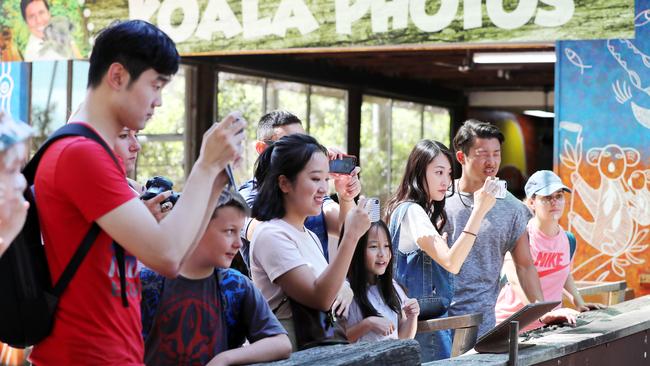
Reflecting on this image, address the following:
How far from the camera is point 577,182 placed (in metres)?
7.71

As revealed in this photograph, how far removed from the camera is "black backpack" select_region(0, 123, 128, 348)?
204 cm

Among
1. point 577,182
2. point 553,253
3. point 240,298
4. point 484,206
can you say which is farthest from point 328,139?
point 240,298

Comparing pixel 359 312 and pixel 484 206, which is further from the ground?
pixel 484 206

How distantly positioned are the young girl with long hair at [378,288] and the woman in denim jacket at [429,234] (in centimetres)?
39

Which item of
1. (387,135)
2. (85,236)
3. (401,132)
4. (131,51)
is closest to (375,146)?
(387,135)

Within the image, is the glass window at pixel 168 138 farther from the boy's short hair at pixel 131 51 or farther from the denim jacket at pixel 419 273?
the boy's short hair at pixel 131 51

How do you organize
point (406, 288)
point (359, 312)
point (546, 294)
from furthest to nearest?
1. point (546, 294)
2. point (406, 288)
3. point (359, 312)

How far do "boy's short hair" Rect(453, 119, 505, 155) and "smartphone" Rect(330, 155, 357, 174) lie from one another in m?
1.33

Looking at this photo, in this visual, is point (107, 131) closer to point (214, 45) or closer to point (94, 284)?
point (94, 284)

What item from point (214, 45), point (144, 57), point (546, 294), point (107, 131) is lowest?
point (546, 294)

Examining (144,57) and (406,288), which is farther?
(406,288)

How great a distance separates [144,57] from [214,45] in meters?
6.72

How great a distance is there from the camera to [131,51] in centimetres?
219

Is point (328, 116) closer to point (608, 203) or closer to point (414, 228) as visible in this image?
point (608, 203)
